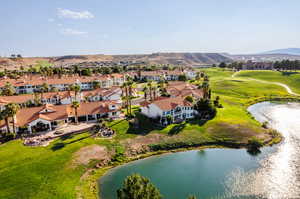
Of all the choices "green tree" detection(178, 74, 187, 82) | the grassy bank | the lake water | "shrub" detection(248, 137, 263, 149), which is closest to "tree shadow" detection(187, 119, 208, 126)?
the grassy bank

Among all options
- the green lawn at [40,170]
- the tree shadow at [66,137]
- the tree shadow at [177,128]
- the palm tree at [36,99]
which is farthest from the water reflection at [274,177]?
the palm tree at [36,99]

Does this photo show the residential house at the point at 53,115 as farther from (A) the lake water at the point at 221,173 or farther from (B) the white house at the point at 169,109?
(A) the lake water at the point at 221,173

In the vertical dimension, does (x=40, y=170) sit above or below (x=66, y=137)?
below

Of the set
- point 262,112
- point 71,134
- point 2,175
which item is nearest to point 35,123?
point 71,134

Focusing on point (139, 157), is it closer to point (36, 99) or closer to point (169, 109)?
point (169, 109)

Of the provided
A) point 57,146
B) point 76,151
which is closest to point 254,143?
point 76,151

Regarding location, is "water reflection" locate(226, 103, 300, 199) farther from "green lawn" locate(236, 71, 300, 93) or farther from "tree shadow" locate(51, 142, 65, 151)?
"green lawn" locate(236, 71, 300, 93)
